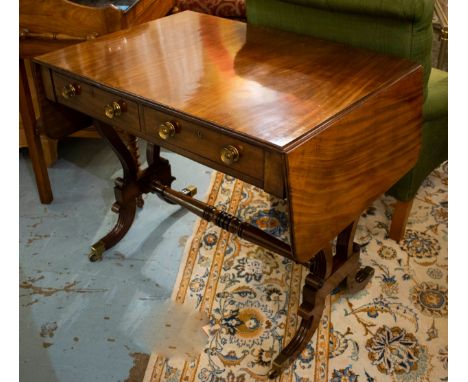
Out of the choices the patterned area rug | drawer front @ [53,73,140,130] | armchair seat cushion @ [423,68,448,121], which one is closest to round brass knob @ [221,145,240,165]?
drawer front @ [53,73,140,130]

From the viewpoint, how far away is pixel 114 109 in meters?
1.53

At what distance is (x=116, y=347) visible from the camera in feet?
5.74

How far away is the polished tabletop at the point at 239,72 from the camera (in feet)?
4.28

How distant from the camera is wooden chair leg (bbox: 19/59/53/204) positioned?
2.20 meters

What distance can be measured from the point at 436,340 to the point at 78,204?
5.11 ft

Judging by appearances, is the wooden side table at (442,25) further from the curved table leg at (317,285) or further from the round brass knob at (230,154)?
the round brass knob at (230,154)

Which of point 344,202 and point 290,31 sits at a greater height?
point 290,31

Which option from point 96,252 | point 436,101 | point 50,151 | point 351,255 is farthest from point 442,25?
point 50,151

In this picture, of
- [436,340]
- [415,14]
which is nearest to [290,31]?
[415,14]

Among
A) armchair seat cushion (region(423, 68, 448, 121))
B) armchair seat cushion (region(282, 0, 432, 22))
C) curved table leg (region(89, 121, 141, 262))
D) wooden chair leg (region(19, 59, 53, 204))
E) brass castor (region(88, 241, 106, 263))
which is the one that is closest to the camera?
armchair seat cushion (region(282, 0, 432, 22))

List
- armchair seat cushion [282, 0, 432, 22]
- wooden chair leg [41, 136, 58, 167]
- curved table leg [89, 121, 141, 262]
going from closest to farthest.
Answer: armchair seat cushion [282, 0, 432, 22]
curved table leg [89, 121, 141, 262]
wooden chair leg [41, 136, 58, 167]

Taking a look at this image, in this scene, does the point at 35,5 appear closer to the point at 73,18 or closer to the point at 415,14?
the point at 73,18

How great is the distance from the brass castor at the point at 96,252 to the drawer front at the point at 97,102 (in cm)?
62

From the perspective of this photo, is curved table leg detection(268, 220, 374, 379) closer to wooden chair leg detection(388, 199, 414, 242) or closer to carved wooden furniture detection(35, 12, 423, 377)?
carved wooden furniture detection(35, 12, 423, 377)
